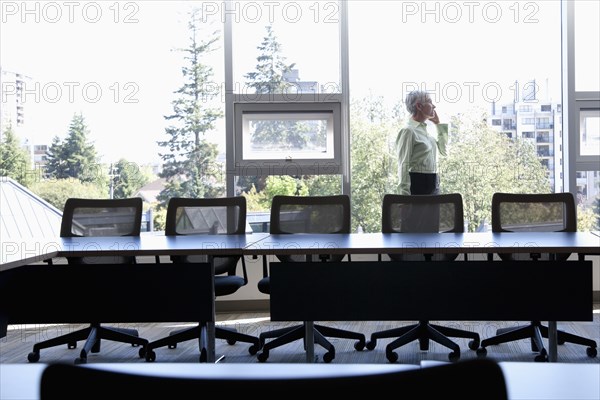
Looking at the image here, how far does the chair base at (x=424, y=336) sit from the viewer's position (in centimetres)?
425

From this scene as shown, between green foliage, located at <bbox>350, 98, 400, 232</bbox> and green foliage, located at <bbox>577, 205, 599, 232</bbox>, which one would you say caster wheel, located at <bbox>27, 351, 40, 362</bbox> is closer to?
green foliage, located at <bbox>350, 98, 400, 232</bbox>

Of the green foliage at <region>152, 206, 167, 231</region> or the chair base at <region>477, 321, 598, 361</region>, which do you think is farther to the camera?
the green foliage at <region>152, 206, 167, 231</region>

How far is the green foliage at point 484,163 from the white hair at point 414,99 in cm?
61

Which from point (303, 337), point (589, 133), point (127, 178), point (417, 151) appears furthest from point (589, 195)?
point (127, 178)

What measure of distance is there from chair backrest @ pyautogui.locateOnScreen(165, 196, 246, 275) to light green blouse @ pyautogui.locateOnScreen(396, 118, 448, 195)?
5.11 ft

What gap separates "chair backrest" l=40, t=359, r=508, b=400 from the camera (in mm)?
712

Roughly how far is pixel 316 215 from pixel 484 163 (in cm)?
220

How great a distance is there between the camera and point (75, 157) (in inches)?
252

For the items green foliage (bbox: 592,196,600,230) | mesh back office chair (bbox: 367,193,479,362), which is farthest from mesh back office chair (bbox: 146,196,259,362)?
green foliage (bbox: 592,196,600,230)

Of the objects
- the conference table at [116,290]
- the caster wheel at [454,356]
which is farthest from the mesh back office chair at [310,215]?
the conference table at [116,290]

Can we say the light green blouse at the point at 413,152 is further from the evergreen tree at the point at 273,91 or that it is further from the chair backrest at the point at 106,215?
the chair backrest at the point at 106,215

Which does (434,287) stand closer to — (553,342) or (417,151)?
(553,342)

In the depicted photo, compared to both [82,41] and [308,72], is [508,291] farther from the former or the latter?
[82,41]

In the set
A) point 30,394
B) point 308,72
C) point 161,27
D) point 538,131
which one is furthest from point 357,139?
point 30,394
